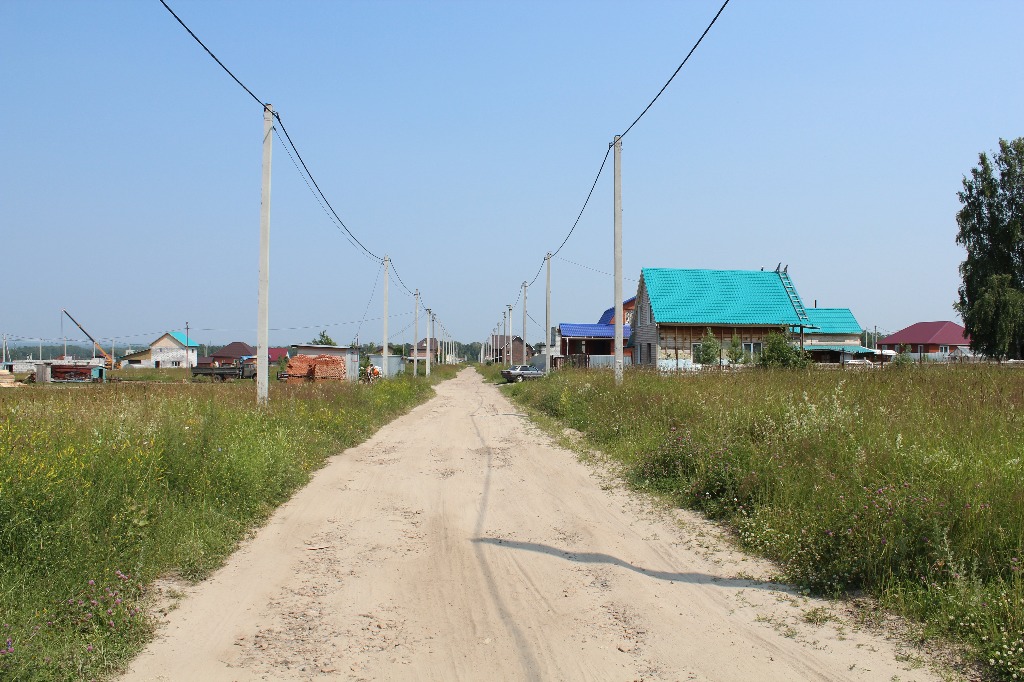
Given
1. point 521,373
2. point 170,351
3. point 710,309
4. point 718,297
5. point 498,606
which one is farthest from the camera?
point 170,351

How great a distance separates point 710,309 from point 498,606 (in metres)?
35.9

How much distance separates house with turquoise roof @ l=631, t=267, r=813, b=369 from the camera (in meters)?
37.9

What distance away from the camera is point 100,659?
12.5 feet

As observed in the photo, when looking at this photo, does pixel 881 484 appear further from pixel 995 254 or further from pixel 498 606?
pixel 995 254

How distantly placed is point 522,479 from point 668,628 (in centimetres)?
570

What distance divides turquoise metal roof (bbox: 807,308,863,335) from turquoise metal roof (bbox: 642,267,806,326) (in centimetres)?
583

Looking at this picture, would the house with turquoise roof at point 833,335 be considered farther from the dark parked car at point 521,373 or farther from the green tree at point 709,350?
the dark parked car at point 521,373

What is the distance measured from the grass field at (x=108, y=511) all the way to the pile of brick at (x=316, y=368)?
20.3m

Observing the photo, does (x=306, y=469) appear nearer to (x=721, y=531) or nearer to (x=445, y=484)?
(x=445, y=484)

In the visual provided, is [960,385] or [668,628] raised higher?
[960,385]

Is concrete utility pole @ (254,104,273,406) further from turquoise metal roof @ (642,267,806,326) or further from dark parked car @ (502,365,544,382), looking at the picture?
dark parked car @ (502,365,544,382)

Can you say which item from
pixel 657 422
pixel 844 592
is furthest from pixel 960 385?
pixel 844 592

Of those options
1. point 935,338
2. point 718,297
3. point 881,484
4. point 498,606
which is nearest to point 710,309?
point 718,297

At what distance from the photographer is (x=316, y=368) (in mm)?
30625
